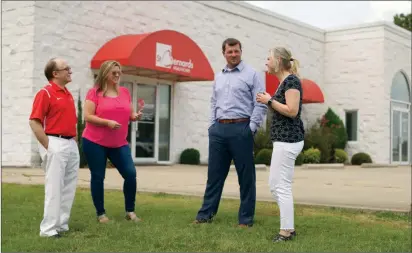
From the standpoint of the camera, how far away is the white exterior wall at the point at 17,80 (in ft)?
48.6

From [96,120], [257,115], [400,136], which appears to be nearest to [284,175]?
[257,115]

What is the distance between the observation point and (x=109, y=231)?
5.30 metres

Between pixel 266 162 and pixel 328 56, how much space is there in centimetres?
1014

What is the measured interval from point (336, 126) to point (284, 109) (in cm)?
2104

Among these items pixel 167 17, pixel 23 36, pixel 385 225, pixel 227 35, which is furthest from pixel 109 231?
pixel 227 35

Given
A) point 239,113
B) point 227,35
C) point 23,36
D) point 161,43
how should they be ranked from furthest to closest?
1. point 227,35
2. point 161,43
3. point 23,36
4. point 239,113

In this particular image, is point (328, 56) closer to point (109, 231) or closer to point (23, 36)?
point (23, 36)

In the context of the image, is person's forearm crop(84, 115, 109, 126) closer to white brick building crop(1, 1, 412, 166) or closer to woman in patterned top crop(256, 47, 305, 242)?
woman in patterned top crop(256, 47, 305, 242)

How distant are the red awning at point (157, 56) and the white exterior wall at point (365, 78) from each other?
11.3m

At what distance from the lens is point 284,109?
4.99 meters

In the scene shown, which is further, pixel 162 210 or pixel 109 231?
pixel 162 210

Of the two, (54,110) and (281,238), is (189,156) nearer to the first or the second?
(54,110)

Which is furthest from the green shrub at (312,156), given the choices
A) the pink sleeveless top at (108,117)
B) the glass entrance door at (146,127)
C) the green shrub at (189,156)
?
the pink sleeveless top at (108,117)

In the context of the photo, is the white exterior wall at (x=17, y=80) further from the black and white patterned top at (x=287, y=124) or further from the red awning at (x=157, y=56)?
the black and white patterned top at (x=287, y=124)
